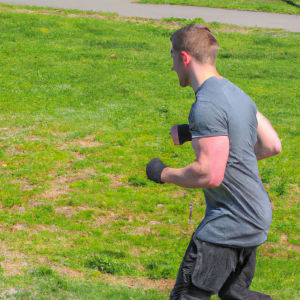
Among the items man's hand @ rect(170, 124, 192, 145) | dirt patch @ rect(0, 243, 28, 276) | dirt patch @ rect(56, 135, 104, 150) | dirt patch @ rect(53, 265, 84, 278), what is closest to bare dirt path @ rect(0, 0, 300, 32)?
dirt patch @ rect(56, 135, 104, 150)

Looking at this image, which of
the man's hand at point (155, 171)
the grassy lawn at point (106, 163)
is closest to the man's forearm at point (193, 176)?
the man's hand at point (155, 171)

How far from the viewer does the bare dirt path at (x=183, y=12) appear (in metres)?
19.6

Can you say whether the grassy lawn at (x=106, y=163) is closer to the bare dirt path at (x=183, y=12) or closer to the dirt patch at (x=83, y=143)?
the dirt patch at (x=83, y=143)

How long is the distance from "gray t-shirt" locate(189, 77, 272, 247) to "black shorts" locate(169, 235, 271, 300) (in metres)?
0.08

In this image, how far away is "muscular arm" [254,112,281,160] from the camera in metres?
2.94

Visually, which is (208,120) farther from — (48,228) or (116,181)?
(116,181)

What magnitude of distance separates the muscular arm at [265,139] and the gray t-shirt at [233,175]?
0.57 ft

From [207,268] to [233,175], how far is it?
2.14ft

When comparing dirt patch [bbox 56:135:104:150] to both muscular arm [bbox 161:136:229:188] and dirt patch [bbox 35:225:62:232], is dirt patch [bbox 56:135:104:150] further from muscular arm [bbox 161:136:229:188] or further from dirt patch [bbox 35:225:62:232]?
muscular arm [bbox 161:136:229:188]

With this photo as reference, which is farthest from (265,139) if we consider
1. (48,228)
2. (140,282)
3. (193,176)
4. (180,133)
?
(48,228)

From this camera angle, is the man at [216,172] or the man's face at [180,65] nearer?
the man at [216,172]

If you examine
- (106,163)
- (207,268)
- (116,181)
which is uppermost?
(207,268)

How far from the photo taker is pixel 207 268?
2807 millimetres

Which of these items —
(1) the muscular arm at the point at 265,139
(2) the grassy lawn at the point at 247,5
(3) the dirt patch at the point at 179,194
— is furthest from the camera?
(2) the grassy lawn at the point at 247,5
